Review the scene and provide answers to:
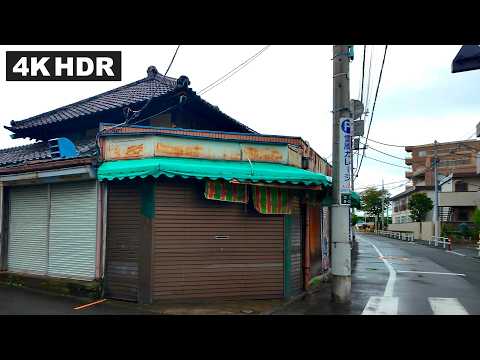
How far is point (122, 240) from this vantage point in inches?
373

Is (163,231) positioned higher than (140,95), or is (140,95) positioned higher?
(140,95)

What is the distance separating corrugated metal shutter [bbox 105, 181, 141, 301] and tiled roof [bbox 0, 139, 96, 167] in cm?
195

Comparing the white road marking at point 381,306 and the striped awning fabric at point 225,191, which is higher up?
the striped awning fabric at point 225,191

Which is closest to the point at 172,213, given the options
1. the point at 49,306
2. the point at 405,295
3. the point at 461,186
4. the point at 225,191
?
the point at 225,191

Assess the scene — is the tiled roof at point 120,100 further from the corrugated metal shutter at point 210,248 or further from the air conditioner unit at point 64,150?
the corrugated metal shutter at point 210,248

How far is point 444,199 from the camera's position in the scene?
47.2 m

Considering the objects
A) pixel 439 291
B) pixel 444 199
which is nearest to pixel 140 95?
pixel 439 291

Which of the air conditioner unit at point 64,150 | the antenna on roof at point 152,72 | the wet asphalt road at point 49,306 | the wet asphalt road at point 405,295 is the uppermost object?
the antenna on roof at point 152,72

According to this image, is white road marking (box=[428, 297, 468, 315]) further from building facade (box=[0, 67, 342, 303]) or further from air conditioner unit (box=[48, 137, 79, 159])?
air conditioner unit (box=[48, 137, 79, 159])

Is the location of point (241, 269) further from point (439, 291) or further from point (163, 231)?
point (439, 291)

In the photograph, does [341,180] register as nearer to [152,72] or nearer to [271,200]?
[271,200]

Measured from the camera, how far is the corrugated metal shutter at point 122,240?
9.26 meters

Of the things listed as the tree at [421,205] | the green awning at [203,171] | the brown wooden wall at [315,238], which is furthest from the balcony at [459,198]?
the green awning at [203,171]
